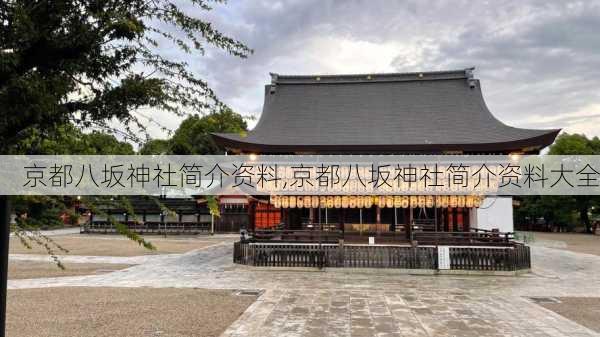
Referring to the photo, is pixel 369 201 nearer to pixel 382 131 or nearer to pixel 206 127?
pixel 382 131

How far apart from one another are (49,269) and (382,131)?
15.0 metres

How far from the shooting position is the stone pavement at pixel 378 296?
7379mm

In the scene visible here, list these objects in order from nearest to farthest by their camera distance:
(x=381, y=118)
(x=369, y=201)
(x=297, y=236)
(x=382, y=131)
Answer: (x=297, y=236)
(x=369, y=201)
(x=382, y=131)
(x=381, y=118)

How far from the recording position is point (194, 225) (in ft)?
114

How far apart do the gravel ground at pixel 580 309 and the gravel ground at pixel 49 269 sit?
14270 mm

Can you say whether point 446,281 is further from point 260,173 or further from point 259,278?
point 260,173

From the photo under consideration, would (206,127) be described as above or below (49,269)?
above

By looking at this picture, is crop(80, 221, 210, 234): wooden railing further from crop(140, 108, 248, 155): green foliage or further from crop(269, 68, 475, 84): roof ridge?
→ crop(140, 108, 248, 155): green foliage

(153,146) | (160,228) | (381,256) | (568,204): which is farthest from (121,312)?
(568,204)

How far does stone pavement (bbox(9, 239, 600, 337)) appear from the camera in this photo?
24.2ft

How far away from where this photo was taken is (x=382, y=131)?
18125mm

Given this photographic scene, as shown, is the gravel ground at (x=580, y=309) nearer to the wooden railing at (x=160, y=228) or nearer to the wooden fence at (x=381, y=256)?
the wooden fence at (x=381, y=256)

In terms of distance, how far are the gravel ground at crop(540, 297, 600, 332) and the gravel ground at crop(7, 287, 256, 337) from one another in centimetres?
722

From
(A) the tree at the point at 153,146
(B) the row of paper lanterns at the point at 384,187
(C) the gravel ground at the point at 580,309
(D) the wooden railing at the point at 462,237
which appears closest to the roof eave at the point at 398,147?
(B) the row of paper lanterns at the point at 384,187
